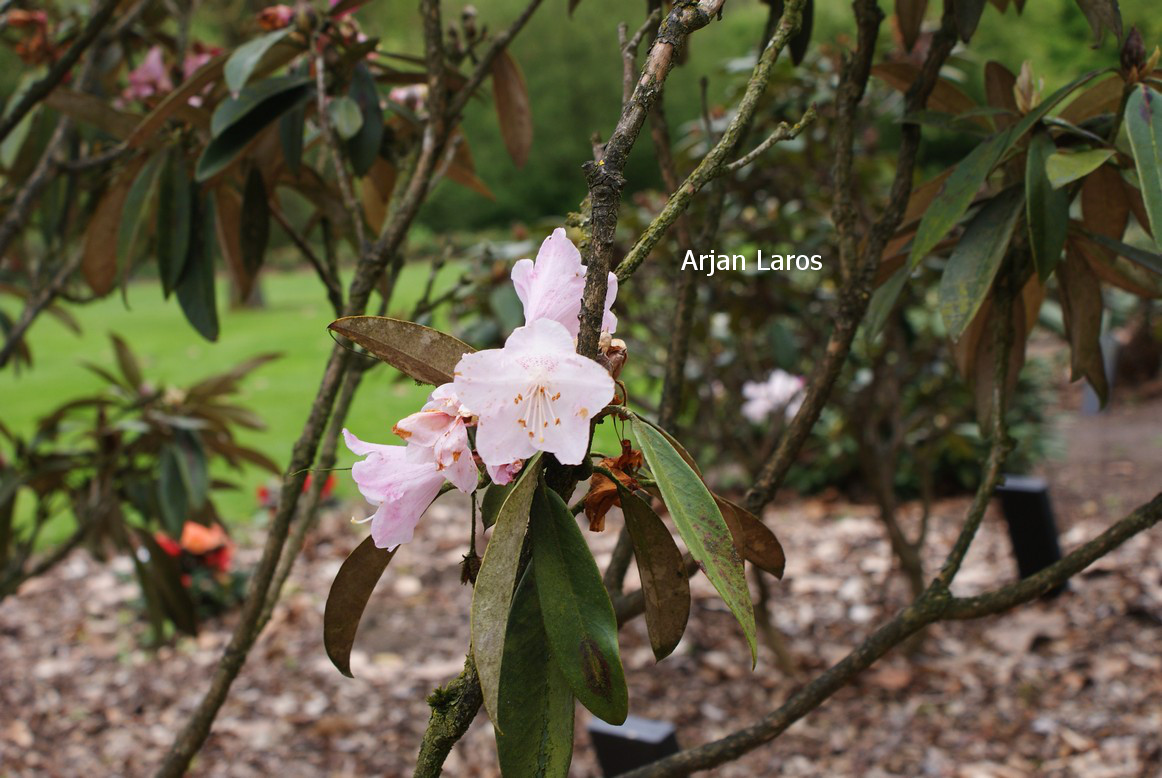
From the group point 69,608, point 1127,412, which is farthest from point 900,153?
point 1127,412

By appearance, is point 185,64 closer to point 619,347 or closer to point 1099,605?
point 619,347

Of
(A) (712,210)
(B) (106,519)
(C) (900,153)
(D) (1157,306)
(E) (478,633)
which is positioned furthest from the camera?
(D) (1157,306)

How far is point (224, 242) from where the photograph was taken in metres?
1.44

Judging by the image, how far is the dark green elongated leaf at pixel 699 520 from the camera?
469mm

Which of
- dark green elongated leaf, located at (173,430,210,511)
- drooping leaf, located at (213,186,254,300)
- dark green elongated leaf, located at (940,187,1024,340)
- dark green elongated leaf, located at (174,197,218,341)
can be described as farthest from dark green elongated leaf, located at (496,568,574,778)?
dark green elongated leaf, located at (173,430,210,511)

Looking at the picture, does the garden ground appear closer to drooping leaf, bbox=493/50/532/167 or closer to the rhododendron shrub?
drooping leaf, bbox=493/50/532/167

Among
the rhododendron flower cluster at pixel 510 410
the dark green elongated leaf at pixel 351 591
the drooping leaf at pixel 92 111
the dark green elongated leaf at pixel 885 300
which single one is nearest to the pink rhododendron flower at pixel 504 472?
the rhododendron flower cluster at pixel 510 410

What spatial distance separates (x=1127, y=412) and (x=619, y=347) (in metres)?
5.49

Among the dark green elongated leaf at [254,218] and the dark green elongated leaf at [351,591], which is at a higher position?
the dark green elongated leaf at [254,218]

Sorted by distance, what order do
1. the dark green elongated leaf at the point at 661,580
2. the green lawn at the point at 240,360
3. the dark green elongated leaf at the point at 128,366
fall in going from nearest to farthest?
the dark green elongated leaf at the point at 661,580 → the dark green elongated leaf at the point at 128,366 → the green lawn at the point at 240,360

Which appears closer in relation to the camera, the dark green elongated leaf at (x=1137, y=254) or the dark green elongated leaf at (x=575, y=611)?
the dark green elongated leaf at (x=575, y=611)

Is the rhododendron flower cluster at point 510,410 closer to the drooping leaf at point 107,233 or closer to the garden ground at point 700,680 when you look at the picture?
the drooping leaf at point 107,233

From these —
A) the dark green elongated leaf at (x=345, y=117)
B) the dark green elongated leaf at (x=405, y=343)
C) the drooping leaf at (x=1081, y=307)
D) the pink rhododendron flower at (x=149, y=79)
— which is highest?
the pink rhododendron flower at (x=149, y=79)

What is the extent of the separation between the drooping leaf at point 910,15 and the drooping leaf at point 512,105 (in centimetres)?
49
